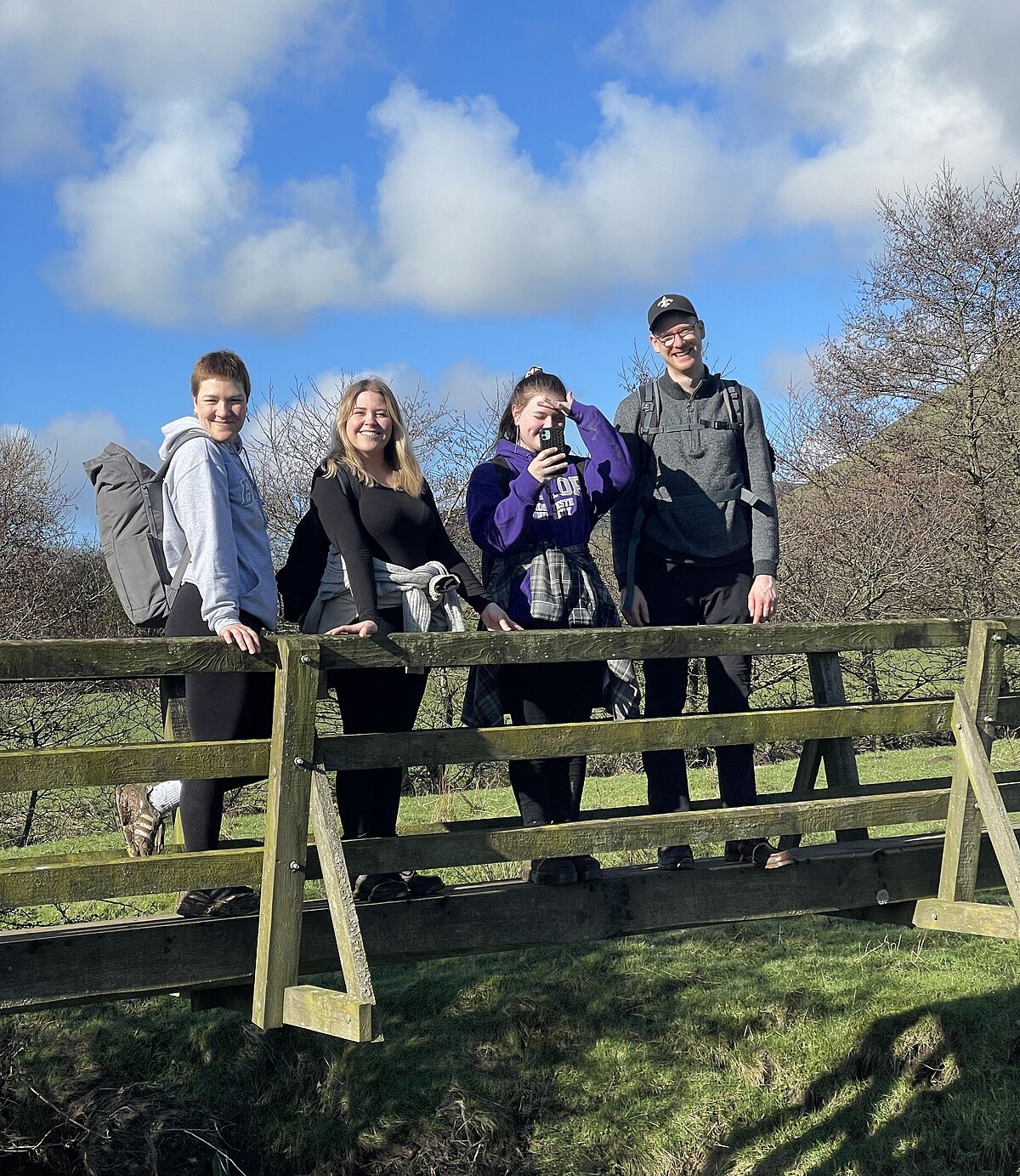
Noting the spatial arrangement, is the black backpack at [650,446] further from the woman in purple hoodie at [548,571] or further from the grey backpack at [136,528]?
the grey backpack at [136,528]

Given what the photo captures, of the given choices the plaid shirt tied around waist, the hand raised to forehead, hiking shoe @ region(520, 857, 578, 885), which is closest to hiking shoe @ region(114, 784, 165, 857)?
the plaid shirt tied around waist

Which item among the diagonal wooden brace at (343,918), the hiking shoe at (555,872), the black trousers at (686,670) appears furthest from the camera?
the black trousers at (686,670)

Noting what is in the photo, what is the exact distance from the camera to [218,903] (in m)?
4.35

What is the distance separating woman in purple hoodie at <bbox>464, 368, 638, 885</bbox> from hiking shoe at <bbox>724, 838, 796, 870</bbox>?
73 centimetres

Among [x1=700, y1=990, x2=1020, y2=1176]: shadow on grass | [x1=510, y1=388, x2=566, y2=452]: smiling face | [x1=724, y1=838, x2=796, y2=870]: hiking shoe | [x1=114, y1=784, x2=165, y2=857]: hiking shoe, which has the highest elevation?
[x1=510, y1=388, x2=566, y2=452]: smiling face

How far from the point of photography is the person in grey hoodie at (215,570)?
4.23m

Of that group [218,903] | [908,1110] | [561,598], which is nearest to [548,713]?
[561,598]

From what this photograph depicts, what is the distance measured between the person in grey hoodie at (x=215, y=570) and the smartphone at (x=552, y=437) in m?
1.19

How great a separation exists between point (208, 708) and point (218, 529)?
0.62 m

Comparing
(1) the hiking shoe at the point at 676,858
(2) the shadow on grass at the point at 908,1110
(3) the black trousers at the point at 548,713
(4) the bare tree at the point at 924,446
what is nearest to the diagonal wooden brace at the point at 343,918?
(3) the black trousers at the point at 548,713

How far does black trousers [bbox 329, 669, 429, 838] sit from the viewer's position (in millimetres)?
4703

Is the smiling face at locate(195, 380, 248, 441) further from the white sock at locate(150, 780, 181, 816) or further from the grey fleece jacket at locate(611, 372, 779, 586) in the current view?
the grey fleece jacket at locate(611, 372, 779, 586)

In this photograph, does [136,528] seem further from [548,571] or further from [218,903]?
[548,571]

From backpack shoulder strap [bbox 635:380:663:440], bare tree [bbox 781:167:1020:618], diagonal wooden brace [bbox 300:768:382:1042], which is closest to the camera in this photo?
diagonal wooden brace [bbox 300:768:382:1042]
